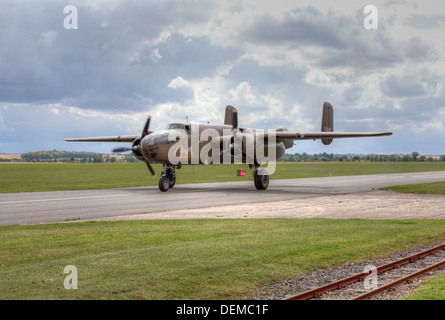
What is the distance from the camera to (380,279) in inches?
430

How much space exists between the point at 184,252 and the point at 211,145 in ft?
74.5

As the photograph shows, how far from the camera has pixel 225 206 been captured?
2522 cm

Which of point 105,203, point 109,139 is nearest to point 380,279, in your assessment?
point 105,203

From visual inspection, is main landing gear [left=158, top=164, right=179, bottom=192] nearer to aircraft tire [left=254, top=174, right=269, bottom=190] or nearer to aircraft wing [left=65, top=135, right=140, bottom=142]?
aircraft tire [left=254, top=174, right=269, bottom=190]

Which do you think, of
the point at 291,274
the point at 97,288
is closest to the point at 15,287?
the point at 97,288

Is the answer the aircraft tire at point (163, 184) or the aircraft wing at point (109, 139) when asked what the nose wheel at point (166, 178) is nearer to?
the aircraft tire at point (163, 184)

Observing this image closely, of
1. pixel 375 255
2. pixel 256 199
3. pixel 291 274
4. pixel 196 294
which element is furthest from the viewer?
pixel 256 199

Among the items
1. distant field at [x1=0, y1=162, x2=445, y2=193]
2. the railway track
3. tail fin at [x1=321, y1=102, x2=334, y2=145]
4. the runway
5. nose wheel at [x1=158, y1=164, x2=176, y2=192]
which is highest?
tail fin at [x1=321, y1=102, x2=334, y2=145]

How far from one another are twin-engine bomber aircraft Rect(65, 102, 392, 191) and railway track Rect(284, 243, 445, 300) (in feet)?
68.1

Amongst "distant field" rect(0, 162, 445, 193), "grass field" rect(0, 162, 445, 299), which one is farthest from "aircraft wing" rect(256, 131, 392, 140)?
"grass field" rect(0, 162, 445, 299)

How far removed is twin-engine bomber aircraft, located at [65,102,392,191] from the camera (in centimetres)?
3161

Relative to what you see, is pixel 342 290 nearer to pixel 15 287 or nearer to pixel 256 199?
pixel 15 287
